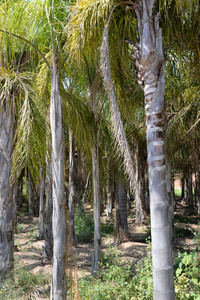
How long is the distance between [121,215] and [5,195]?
7171 mm

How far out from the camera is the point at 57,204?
442cm

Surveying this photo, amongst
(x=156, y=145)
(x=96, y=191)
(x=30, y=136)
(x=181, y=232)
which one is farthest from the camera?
(x=181, y=232)

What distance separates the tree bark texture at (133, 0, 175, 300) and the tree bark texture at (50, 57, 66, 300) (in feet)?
4.66

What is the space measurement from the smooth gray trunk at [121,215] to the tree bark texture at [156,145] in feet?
26.7

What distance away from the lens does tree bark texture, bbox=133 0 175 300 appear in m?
3.30

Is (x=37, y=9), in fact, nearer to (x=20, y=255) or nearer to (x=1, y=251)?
(x=1, y=251)

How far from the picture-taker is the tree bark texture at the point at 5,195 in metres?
5.31

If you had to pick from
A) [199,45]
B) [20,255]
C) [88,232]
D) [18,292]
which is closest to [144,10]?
[199,45]

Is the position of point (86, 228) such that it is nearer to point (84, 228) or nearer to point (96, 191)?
point (84, 228)

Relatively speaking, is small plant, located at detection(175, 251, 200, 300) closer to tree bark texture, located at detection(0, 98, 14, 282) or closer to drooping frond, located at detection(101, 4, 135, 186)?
drooping frond, located at detection(101, 4, 135, 186)

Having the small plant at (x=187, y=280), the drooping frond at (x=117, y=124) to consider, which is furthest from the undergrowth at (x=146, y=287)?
the drooping frond at (x=117, y=124)

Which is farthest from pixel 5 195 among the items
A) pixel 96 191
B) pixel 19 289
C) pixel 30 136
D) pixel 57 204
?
pixel 96 191

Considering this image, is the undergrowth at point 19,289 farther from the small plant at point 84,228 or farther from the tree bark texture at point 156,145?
the small plant at point 84,228

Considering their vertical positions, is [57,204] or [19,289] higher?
[57,204]
